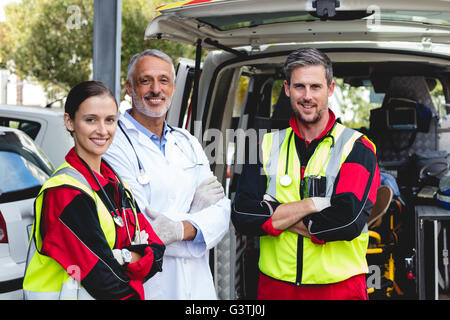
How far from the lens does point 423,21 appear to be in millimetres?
3215

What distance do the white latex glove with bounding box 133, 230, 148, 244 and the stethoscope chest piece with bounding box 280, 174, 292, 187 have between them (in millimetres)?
742

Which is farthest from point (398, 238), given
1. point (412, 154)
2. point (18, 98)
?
point (18, 98)

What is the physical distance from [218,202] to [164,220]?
41cm

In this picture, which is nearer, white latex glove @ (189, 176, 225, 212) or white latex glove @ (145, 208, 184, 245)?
white latex glove @ (145, 208, 184, 245)

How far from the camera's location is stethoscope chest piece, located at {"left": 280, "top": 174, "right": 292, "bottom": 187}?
279 centimetres

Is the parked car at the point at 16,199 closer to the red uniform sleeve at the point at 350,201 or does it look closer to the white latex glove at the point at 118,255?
the white latex glove at the point at 118,255

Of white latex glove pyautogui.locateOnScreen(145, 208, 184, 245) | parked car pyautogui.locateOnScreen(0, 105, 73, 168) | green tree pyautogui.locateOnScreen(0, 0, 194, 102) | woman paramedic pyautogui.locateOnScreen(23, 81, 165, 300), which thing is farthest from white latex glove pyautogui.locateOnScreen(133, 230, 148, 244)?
green tree pyautogui.locateOnScreen(0, 0, 194, 102)

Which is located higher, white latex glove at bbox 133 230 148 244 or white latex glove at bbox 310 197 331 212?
white latex glove at bbox 310 197 331 212

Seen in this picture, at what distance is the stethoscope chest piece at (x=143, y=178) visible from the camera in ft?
8.97

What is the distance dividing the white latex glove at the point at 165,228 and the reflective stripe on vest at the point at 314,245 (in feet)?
1.58

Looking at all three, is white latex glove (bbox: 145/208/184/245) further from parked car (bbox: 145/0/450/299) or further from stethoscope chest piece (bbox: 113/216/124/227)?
parked car (bbox: 145/0/450/299)

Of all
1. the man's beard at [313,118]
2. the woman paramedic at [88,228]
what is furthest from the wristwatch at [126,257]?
the man's beard at [313,118]

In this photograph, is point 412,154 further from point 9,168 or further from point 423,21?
point 9,168

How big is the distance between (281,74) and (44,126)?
240cm
